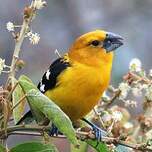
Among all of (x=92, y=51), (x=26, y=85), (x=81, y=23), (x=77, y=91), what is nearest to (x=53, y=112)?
(x=26, y=85)

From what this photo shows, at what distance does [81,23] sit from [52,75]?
396 cm

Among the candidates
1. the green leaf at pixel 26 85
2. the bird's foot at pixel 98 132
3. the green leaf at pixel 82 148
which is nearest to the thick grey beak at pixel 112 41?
the bird's foot at pixel 98 132

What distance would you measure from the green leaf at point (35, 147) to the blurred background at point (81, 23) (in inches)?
168

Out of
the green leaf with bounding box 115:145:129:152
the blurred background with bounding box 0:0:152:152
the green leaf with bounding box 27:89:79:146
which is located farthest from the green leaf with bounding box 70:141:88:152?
the blurred background with bounding box 0:0:152:152

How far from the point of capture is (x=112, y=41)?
2754mm

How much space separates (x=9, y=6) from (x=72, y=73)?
4038mm

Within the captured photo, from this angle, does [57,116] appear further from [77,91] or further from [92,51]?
[92,51]

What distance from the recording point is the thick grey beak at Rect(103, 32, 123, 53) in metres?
2.74

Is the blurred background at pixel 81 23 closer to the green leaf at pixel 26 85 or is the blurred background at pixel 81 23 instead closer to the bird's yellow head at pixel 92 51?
the bird's yellow head at pixel 92 51

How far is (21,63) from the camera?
2217 mm

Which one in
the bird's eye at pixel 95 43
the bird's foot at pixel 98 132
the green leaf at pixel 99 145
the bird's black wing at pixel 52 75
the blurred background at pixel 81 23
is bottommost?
the green leaf at pixel 99 145

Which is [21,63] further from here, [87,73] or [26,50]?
[26,50]

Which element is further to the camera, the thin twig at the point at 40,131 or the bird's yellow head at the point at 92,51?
the bird's yellow head at the point at 92,51

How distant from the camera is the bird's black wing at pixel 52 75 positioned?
2750 millimetres
